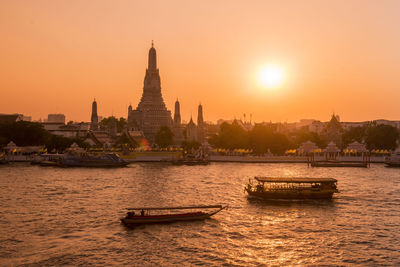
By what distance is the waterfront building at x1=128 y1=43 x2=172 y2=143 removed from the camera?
161 metres

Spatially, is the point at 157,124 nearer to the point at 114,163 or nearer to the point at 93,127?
the point at 93,127

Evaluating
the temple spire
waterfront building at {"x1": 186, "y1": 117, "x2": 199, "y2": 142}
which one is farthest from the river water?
waterfront building at {"x1": 186, "y1": 117, "x2": 199, "y2": 142}

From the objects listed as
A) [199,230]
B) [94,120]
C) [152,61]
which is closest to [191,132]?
[152,61]

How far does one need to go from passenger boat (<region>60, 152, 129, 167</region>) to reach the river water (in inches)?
1381

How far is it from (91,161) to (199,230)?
59.8 metres

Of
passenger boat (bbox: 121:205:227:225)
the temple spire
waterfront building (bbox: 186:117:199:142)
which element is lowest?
passenger boat (bbox: 121:205:227:225)

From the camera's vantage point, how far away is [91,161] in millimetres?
87000

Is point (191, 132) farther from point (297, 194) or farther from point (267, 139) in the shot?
point (297, 194)

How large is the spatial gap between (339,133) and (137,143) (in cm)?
6823

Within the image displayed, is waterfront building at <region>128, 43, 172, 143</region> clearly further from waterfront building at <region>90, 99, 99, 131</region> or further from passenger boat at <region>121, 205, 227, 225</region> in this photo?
passenger boat at <region>121, 205, 227, 225</region>

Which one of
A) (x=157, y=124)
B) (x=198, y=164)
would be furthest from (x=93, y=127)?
(x=198, y=164)

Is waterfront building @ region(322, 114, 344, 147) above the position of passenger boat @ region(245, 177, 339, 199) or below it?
above

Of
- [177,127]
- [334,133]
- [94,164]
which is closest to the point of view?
[94,164]

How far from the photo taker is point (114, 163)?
284ft
